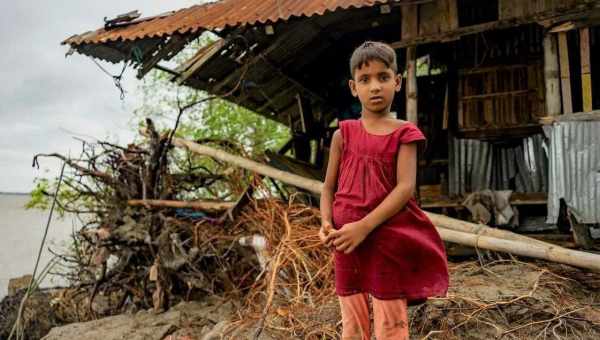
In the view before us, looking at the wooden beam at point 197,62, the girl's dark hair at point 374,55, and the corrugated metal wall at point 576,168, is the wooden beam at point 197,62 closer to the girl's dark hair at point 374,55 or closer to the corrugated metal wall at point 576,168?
the corrugated metal wall at point 576,168

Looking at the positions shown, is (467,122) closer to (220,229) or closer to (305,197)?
(305,197)

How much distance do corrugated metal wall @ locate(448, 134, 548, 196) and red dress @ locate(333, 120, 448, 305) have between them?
19.5 ft

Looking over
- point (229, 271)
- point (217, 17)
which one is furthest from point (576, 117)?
point (217, 17)

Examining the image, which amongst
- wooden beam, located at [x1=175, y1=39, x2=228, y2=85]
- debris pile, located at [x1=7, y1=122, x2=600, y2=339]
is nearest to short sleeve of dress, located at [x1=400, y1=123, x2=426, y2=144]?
debris pile, located at [x1=7, y1=122, x2=600, y2=339]

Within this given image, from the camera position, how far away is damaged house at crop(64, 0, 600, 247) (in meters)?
5.72

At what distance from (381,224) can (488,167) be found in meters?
6.54

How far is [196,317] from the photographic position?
555cm

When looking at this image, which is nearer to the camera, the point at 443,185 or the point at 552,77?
the point at 552,77

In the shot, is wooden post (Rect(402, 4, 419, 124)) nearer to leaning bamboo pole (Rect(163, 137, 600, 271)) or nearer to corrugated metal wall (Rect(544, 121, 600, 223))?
corrugated metal wall (Rect(544, 121, 600, 223))

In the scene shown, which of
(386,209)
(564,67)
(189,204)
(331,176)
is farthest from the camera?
(189,204)

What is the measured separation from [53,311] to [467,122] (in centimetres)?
730

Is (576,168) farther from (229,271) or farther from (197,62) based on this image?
(197,62)

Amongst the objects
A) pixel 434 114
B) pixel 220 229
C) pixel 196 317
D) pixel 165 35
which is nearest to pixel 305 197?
pixel 220 229

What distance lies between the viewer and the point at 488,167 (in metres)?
7.84
